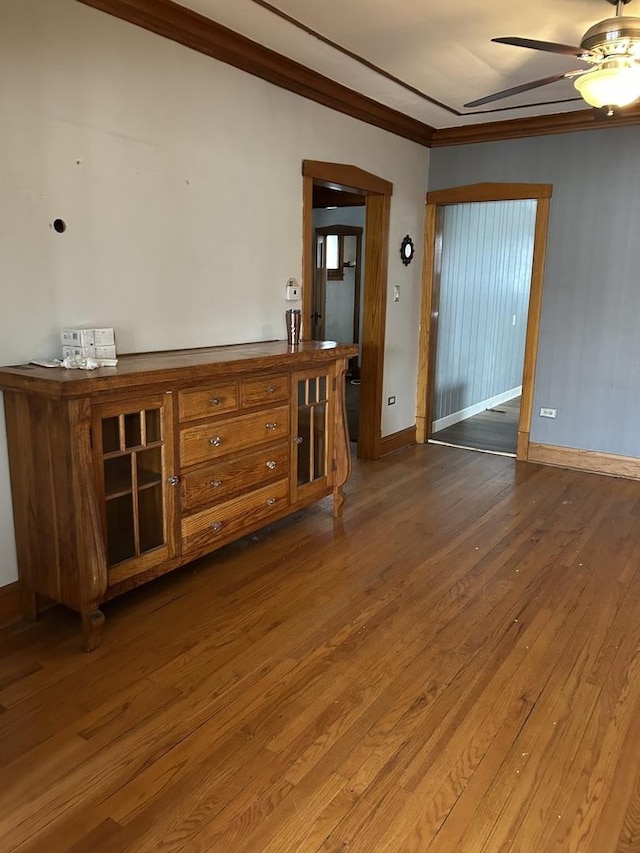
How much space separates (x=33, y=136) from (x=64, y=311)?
680 millimetres

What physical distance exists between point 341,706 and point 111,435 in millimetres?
1295

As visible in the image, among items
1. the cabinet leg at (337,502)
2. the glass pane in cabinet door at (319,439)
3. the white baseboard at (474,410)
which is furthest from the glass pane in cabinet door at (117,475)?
the white baseboard at (474,410)

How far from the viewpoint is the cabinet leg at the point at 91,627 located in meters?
2.44

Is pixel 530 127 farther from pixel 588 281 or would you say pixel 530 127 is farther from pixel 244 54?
pixel 244 54

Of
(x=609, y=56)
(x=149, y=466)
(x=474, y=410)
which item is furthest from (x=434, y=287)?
(x=149, y=466)

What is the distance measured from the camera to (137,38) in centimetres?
287

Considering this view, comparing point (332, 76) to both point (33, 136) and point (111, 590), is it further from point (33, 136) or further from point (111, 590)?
point (111, 590)

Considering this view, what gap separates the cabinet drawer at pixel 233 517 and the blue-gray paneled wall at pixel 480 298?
3.03 meters

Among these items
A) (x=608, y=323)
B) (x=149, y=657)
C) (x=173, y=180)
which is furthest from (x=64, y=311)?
(x=608, y=323)

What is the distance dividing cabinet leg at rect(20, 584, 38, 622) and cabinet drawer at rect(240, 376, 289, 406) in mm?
1216

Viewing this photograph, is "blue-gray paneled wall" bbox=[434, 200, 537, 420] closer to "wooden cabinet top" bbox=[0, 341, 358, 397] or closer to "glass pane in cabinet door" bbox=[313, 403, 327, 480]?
"glass pane in cabinet door" bbox=[313, 403, 327, 480]

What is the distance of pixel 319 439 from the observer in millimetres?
3740

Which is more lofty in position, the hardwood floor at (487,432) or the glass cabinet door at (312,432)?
the glass cabinet door at (312,432)

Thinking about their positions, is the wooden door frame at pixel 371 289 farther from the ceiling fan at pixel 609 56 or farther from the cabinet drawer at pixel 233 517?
the ceiling fan at pixel 609 56
